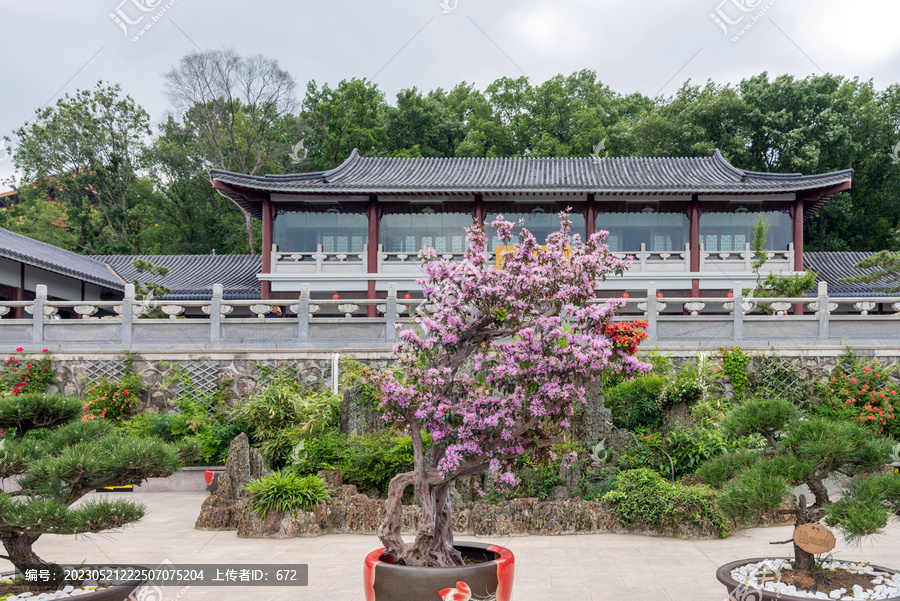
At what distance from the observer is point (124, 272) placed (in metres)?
23.9

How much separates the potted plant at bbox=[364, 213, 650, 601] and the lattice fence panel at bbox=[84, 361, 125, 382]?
9.83 meters

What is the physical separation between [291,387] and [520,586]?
7375mm

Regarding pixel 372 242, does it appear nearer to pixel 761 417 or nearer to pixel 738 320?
pixel 738 320

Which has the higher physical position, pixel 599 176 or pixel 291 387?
pixel 599 176

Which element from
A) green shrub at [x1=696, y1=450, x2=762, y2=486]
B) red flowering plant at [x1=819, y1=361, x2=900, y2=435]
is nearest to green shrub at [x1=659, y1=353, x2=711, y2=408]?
red flowering plant at [x1=819, y1=361, x2=900, y2=435]

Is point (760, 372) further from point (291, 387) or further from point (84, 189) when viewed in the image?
point (84, 189)

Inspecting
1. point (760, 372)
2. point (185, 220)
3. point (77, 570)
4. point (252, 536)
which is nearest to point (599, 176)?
point (760, 372)

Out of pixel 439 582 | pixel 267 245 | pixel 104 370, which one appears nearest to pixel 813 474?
pixel 439 582

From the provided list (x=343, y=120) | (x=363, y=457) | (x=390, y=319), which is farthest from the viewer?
(x=343, y=120)

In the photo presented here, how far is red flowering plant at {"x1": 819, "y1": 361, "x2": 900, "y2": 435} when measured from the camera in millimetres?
11664

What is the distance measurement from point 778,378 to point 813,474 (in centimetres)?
803

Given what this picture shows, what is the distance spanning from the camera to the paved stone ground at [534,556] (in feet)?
20.5

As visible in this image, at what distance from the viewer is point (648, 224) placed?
20.9 meters

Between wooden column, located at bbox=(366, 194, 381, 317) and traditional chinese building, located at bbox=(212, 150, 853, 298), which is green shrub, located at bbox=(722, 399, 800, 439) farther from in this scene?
wooden column, located at bbox=(366, 194, 381, 317)
